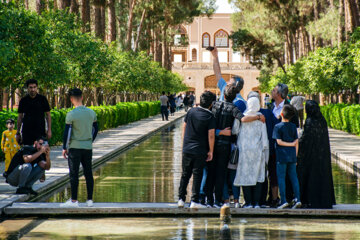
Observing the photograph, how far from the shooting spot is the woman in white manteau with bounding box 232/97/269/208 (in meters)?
9.06

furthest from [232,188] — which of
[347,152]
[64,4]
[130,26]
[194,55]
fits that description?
[194,55]

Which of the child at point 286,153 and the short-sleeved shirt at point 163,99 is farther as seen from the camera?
the short-sleeved shirt at point 163,99

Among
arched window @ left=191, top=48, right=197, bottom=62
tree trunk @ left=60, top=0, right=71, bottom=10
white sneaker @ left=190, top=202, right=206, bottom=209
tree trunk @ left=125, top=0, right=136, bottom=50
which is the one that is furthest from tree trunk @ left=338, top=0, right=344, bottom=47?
arched window @ left=191, top=48, right=197, bottom=62

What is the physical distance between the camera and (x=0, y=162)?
605 inches

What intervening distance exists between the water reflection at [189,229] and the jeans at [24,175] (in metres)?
1.62

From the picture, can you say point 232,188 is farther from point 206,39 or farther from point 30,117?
point 206,39

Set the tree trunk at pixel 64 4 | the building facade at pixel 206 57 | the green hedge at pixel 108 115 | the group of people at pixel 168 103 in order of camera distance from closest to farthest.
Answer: the green hedge at pixel 108 115 → the tree trunk at pixel 64 4 → the group of people at pixel 168 103 → the building facade at pixel 206 57

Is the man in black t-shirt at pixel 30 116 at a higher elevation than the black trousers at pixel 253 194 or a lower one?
higher

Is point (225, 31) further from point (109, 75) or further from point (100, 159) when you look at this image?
point (100, 159)

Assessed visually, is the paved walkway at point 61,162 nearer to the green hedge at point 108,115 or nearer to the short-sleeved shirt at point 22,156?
the short-sleeved shirt at point 22,156

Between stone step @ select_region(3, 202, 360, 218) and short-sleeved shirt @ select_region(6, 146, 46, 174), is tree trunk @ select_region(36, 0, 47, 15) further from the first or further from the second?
stone step @ select_region(3, 202, 360, 218)

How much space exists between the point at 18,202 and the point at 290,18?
38.7 meters

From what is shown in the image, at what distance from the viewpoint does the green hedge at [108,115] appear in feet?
62.7

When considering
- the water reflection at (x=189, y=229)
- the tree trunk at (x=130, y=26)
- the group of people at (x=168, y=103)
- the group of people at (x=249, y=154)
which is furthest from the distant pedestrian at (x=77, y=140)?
the tree trunk at (x=130, y=26)
